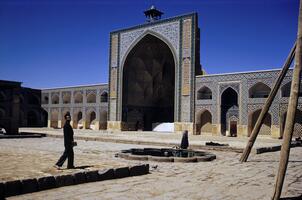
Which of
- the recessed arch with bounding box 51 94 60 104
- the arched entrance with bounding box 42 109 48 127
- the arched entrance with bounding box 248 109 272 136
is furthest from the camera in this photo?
the arched entrance with bounding box 42 109 48 127

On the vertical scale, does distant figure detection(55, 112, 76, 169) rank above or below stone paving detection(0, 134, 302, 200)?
above

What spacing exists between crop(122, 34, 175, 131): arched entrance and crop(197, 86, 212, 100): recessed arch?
7.46 metres

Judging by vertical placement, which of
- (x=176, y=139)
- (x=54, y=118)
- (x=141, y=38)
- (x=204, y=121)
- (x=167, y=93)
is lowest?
(x=176, y=139)

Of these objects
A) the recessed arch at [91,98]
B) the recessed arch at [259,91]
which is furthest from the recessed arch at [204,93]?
the recessed arch at [91,98]

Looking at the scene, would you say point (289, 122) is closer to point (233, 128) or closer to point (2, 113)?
point (2, 113)

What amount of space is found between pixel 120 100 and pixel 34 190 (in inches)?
1025

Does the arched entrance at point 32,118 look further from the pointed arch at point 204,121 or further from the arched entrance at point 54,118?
the pointed arch at point 204,121

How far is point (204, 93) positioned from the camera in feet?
89.9

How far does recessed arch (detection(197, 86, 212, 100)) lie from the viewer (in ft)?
86.9

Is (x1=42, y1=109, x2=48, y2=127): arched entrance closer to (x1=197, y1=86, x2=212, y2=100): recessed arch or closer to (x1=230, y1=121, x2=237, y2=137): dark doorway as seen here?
(x1=197, y1=86, x2=212, y2=100): recessed arch

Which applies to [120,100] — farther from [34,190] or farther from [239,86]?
[34,190]

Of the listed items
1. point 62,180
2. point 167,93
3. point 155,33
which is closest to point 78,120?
point 167,93

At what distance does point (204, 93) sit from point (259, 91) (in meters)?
4.50

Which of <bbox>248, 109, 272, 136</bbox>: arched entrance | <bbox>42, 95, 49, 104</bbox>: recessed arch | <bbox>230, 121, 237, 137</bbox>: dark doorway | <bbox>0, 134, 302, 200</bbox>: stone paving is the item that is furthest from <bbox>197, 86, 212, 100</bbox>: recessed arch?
<bbox>42, 95, 49, 104</bbox>: recessed arch
